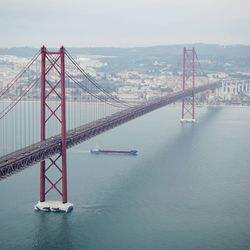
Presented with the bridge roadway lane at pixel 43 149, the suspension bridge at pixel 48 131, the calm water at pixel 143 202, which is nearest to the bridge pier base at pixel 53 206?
the suspension bridge at pixel 48 131

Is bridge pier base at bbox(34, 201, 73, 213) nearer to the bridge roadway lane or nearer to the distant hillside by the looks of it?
the bridge roadway lane

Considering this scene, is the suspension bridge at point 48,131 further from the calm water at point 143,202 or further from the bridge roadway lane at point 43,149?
the calm water at point 143,202

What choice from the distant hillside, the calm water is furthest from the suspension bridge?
the distant hillside

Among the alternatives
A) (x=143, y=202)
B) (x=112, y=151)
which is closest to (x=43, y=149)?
(x=143, y=202)

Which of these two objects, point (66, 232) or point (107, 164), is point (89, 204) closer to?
point (66, 232)

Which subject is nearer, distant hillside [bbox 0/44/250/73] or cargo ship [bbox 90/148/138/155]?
cargo ship [bbox 90/148/138/155]
